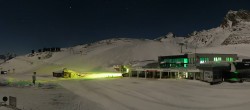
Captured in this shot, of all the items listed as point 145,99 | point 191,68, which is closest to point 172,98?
point 145,99

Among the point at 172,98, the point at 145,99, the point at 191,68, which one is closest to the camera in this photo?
the point at 145,99

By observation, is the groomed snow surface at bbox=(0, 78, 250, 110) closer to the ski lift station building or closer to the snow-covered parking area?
the snow-covered parking area

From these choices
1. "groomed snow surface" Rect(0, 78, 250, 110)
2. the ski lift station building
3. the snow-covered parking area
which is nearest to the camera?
"groomed snow surface" Rect(0, 78, 250, 110)

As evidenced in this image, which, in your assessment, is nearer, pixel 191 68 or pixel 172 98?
pixel 172 98

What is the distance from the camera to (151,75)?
8012cm

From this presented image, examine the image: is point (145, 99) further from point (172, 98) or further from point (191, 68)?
point (191, 68)

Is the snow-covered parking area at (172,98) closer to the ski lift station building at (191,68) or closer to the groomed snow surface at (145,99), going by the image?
the groomed snow surface at (145,99)

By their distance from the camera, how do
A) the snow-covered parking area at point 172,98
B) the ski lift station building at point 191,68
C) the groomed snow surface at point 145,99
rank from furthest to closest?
the ski lift station building at point 191,68 → the snow-covered parking area at point 172,98 → the groomed snow surface at point 145,99

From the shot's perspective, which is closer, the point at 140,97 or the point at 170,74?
the point at 140,97

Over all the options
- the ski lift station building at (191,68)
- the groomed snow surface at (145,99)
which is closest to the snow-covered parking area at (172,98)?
the groomed snow surface at (145,99)

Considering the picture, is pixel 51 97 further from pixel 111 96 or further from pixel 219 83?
pixel 219 83

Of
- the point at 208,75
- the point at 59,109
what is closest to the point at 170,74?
the point at 208,75

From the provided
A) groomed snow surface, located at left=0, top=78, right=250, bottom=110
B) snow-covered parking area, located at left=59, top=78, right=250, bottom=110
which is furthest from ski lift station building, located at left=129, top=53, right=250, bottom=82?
groomed snow surface, located at left=0, top=78, right=250, bottom=110

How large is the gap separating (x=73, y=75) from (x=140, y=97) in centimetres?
4370
